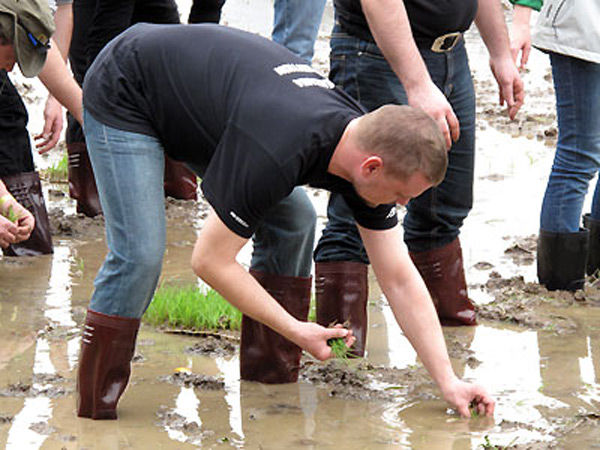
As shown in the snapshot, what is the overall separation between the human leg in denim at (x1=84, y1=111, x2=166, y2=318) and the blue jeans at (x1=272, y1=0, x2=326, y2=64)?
3183 millimetres

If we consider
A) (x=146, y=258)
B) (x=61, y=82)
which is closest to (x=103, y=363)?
(x=146, y=258)

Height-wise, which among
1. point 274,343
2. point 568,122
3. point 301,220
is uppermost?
point 568,122

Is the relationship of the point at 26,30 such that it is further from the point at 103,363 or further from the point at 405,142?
the point at 405,142

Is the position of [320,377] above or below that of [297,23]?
below

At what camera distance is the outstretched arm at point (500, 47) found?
16.8ft

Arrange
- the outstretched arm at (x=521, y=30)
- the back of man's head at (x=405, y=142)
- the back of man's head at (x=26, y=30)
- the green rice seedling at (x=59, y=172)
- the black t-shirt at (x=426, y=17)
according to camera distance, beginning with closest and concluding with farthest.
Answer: the back of man's head at (x=405, y=142)
the back of man's head at (x=26, y=30)
the black t-shirt at (x=426, y=17)
the outstretched arm at (x=521, y=30)
the green rice seedling at (x=59, y=172)

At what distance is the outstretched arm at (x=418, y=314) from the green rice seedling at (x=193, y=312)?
44.6 inches

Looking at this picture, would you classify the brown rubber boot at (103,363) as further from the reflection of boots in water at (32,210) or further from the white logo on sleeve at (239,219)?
the reflection of boots in water at (32,210)

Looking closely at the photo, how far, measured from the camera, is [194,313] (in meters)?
5.01

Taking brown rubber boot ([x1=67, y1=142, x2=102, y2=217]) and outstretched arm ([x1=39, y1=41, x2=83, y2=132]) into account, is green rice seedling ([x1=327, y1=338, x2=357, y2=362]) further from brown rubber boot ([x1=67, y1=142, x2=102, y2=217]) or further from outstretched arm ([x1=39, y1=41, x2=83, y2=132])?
brown rubber boot ([x1=67, y1=142, x2=102, y2=217])

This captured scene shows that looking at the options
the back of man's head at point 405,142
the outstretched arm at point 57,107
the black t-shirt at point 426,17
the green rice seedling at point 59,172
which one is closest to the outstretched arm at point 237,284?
the back of man's head at point 405,142

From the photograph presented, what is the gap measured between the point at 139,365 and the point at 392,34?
156 cm

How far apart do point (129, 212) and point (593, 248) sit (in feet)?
8.87

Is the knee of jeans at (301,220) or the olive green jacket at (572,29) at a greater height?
the olive green jacket at (572,29)
